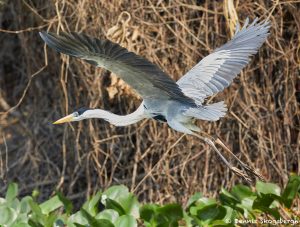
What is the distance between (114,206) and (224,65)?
1098 millimetres

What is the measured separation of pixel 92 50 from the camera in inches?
154

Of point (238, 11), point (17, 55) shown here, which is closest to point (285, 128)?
point (238, 11)

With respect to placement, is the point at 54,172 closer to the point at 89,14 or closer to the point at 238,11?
the point at 89,14

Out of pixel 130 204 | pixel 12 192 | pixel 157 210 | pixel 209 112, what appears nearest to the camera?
pixel 209 112

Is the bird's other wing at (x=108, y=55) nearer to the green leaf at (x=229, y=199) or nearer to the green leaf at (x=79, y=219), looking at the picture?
the green leaf at (x=79, y=219)

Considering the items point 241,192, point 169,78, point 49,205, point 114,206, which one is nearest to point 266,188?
point 241,192

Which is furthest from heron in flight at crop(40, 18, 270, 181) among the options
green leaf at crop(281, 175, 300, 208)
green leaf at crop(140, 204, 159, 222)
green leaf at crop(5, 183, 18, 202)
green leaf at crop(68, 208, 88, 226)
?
green leaf at crop(5, 183, 18, 202)

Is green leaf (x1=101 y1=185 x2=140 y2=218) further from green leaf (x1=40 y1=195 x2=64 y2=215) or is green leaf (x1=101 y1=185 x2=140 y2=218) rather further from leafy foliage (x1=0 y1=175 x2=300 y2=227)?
green leaf (x1=40 y1=195 x2=64 y2=215)

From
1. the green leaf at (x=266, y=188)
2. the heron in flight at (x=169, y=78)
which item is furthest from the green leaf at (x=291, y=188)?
the heron in flight at (x=169, y=78)

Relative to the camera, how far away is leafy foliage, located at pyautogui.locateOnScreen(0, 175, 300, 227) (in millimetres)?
4586

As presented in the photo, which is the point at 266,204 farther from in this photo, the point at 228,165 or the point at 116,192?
the point at 116,192

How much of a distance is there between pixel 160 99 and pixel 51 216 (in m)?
1.01

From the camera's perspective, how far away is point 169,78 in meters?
4.10

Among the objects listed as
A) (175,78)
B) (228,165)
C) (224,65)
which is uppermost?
(224,65)
